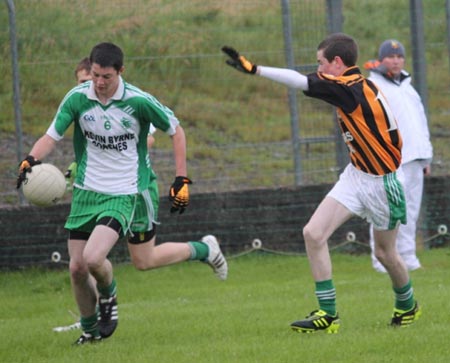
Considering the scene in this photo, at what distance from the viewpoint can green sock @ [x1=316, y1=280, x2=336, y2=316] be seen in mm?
7797

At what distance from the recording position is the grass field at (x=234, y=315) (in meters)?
7.15

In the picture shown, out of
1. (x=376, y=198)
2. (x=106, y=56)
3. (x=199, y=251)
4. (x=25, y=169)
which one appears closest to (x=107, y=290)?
(x=25, y=169)

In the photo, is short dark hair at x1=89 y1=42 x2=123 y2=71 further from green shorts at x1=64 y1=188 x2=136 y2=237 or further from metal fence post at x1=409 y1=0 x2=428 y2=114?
metal fence post at x1=409 y1=0 x2=428 y2=114

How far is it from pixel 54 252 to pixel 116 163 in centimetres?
425

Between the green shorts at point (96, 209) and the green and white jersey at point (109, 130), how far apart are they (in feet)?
0.15

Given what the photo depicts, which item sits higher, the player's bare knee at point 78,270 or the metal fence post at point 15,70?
the metal fence post at point 15,70

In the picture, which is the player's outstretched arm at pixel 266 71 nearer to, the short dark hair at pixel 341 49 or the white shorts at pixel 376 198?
the short dark hair at pixel 341 49

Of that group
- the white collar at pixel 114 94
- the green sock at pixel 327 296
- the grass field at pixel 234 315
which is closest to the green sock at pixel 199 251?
the grass field at pixel 234 315

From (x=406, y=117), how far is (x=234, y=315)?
347 centimetres

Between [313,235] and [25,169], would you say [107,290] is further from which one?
[313,235]

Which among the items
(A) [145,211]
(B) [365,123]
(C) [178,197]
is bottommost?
(A) [145,211]

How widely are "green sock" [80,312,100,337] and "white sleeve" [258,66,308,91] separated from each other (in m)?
2.12

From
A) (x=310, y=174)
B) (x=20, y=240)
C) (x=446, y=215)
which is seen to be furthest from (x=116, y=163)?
(x=446, y=215)

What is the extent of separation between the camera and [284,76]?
7195 mm
